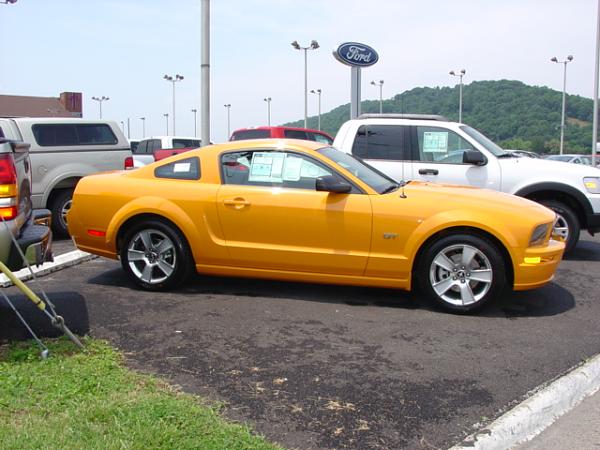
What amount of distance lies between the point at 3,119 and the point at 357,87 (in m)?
7.53

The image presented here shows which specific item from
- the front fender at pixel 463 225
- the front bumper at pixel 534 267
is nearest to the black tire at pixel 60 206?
the front fender at pixel 463 225

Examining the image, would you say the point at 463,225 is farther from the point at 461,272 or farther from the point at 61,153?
the point at 61,153

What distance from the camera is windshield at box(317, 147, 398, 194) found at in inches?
225

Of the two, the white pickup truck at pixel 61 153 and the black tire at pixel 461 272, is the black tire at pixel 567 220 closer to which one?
Answer: the black tire at pixel 461 272

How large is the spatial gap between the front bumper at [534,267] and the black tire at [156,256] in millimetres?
3079

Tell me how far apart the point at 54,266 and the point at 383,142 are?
14.7 ft

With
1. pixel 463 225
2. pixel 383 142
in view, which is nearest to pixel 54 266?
pixel 383 142

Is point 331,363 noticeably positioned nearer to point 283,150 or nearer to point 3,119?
point 283,150

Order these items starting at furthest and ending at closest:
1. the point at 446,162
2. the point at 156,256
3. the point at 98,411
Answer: the point at 446,162, the point at 156,256, the point at 98,411

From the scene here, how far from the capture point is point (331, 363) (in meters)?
4.09

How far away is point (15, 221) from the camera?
4.25 metres

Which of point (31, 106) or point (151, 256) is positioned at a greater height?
point (31, 106)

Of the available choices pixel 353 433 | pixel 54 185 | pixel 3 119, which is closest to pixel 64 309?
pixel 353 433

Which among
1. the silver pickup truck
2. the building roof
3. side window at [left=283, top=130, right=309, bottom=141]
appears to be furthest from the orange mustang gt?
the building roof
